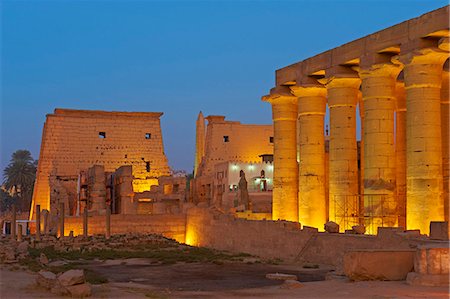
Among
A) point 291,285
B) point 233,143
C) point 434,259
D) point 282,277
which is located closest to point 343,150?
point 282,277

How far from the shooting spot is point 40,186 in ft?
163

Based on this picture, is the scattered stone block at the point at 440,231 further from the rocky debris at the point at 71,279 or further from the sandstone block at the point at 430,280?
the rocky debris at the point at 71,279

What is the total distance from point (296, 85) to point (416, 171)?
7185 millimetres

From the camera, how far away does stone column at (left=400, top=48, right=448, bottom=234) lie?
67.4 feet

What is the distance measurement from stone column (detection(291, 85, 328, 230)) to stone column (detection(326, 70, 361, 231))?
1.36 metres

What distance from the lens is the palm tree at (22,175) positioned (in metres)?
60.1

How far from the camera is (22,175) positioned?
60062 mm

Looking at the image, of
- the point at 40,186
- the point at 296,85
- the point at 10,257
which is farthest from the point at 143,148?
the point at 10,257

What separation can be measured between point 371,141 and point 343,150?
1931 millimetres

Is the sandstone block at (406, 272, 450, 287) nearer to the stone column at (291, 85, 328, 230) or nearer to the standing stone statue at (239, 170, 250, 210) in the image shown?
the stone column at (291, 85, 328, 230)

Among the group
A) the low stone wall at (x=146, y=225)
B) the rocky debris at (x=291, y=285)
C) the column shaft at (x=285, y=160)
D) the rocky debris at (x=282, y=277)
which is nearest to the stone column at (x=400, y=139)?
the column shaft at (x=285, y=160)

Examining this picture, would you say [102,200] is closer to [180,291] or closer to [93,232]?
[93,232]

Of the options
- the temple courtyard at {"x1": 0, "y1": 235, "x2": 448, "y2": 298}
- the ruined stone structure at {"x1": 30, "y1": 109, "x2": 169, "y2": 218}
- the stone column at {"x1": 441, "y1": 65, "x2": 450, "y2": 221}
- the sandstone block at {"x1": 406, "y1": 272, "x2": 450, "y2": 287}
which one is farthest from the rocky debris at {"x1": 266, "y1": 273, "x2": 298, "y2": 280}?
the ruined stone structure at {"x1": 30, "y1": 109, "x2": 169, "y2": 218}

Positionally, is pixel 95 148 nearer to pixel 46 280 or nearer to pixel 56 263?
pixel 56 263
